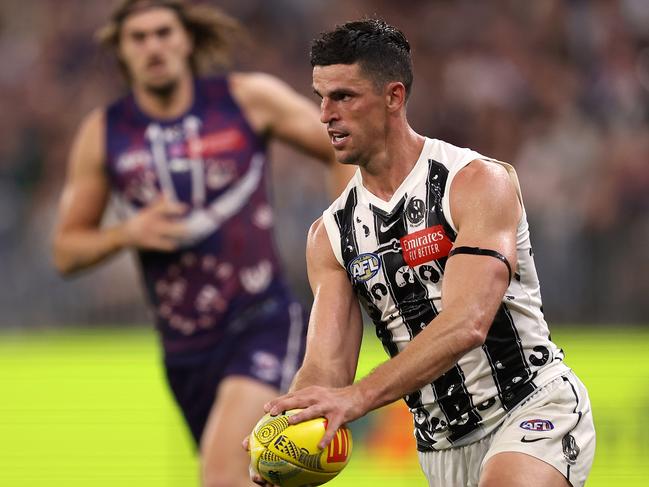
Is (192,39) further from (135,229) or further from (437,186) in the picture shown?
(437,186)

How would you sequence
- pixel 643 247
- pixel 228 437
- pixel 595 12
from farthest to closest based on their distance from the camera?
pixel 595 12, pixel 643 247, pixel 228 437

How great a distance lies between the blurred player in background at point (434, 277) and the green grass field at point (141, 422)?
3.33 metres

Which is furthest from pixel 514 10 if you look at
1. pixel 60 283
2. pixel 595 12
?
pixel 60 283

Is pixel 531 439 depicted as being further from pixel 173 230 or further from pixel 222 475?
pixel 173 230

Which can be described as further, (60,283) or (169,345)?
(60,283)

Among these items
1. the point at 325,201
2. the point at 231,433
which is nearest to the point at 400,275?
the point at 231,433

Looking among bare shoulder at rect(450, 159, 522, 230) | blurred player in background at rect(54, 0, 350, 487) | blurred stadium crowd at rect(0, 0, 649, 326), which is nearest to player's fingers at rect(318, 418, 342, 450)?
bare shoulder at rect(450, 159, 522, 230)

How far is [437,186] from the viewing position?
407 cm

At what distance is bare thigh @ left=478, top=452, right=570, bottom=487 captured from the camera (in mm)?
3826

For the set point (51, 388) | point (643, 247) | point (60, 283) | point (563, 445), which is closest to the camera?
point (563, 445)

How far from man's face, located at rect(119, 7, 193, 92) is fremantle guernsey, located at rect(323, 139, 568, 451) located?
8.48 feet

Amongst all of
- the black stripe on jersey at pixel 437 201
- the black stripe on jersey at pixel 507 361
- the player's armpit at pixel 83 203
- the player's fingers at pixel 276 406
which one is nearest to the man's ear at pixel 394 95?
the black stripe on jersey at pixel 437 201

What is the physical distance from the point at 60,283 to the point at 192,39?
5.57 metres

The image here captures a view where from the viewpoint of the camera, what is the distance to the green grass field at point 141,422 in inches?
298
